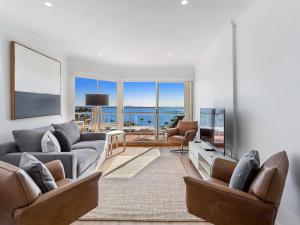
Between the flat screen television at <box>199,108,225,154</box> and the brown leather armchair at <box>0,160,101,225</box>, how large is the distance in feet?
7.36

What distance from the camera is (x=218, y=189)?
1688mm

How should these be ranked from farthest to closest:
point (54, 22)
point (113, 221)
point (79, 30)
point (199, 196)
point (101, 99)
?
point (101, 99)
point (79, 30)
point (54, 22)
point (113, 221)
point (199, 196)

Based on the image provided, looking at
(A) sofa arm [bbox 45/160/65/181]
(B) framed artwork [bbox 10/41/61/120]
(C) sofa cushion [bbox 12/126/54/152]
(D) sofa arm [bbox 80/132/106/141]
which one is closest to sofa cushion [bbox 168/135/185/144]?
(D) sofa arm [bbox 80/132/106/141]

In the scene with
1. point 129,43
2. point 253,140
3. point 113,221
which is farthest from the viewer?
point 129,43

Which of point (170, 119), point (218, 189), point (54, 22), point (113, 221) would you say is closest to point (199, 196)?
point (218, 189)

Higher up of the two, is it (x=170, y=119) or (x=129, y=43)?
(x=129, y=43)

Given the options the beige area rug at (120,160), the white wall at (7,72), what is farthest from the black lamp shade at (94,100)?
the white wall at (7,72)

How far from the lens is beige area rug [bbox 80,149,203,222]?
2385mm

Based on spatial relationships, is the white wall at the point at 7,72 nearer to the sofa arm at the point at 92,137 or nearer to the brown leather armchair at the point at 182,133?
the sofa arm at the point at 92,137

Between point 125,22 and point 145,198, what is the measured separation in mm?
2592

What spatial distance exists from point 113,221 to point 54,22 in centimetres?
295

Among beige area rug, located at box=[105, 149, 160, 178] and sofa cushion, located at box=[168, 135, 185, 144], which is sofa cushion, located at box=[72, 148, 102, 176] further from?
sofa cushion, located at box=[168, 135, 185, 144]

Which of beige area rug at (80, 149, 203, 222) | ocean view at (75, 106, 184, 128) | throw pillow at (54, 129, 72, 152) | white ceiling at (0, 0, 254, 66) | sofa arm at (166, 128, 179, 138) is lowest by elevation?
beige area rug at (80, 149, 203, 222)

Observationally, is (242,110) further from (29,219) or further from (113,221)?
(29,219)
